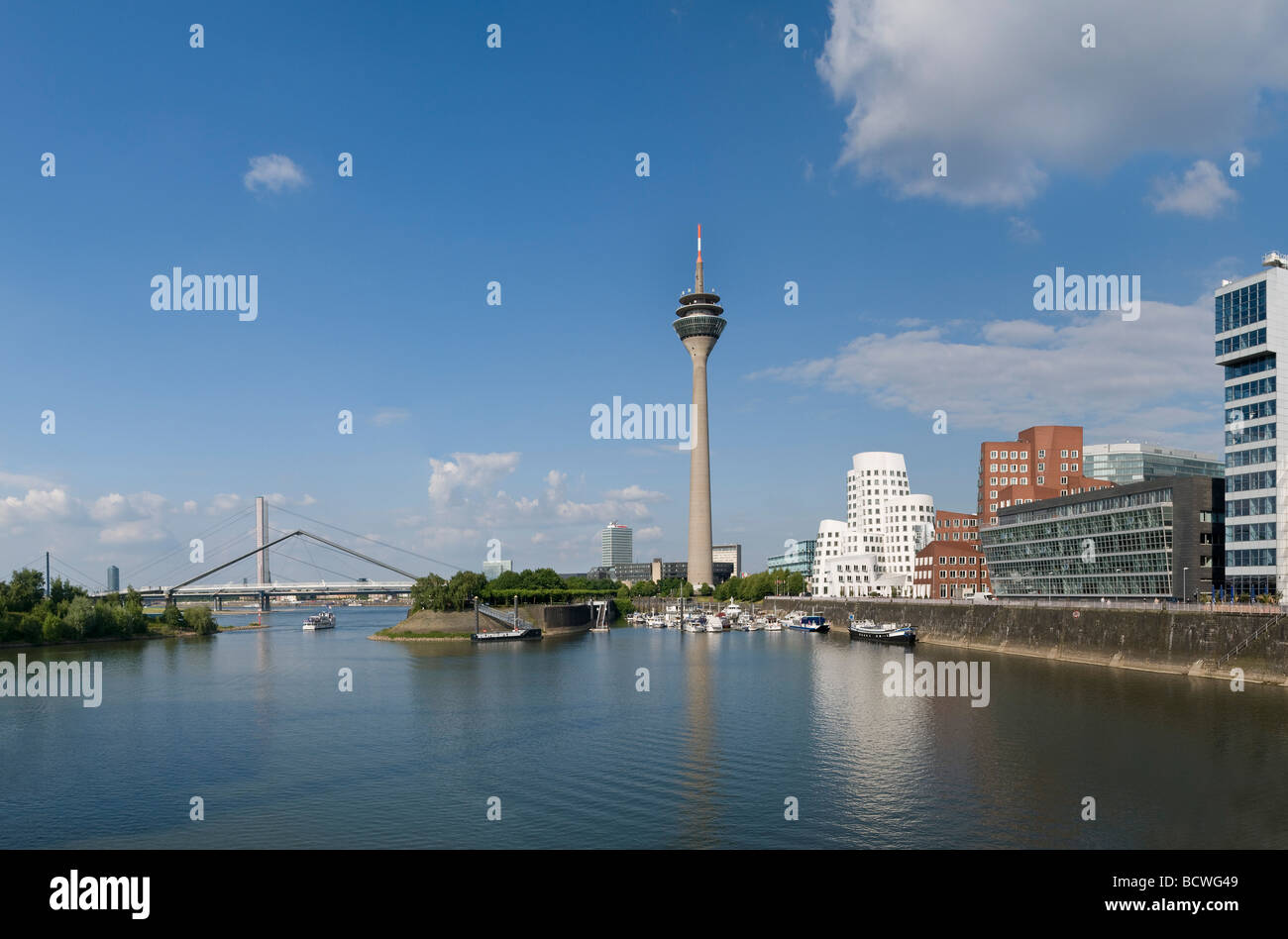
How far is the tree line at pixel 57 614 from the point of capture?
99.1 meters

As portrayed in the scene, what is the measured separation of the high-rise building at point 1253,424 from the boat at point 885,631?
3880cm

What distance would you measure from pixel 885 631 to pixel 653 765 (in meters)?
77.9

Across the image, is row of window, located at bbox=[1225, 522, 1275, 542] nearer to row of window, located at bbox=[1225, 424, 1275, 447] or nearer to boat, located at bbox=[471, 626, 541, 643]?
row of window, located at bbox=[1225, 424, 1275, 447]

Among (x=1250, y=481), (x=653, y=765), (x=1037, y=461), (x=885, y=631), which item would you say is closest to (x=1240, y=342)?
(x=1250, y=481)

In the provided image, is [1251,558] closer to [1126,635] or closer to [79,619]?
[1126,635]

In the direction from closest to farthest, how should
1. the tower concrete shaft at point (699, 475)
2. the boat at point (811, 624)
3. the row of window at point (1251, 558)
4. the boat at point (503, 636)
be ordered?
the row of window at point (1251, 558) < the boat at point (503, 636) < the boat at point (811, 624) < the tower concrete shaft at point (699, 475)

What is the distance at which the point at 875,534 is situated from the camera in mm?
180875

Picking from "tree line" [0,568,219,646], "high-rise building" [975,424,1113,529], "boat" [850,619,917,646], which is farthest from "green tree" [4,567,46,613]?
"high-rise building" [975,424,1113,529]

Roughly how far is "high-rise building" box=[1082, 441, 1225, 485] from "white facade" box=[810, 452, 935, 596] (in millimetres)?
32914

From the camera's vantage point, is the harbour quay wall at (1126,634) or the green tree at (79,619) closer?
the harbour quay wall at (1126,634)

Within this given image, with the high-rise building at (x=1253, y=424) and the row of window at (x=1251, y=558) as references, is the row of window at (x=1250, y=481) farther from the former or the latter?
the row of window at (x=1251, y=558)

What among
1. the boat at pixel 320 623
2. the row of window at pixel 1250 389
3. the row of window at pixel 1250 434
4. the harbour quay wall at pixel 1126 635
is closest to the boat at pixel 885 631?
the harbour quay wall at pixel 1126 635

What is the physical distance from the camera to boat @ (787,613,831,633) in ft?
437
